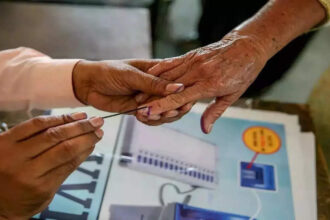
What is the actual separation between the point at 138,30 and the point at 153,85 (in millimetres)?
976

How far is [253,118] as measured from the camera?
0.81m

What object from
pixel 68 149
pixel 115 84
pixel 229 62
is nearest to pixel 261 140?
pixel 229 62

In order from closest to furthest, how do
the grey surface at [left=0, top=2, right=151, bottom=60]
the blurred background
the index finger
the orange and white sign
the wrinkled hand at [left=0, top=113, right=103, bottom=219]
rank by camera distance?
the wrinkled hand at [left=0, top=113, right=103, bottom=219]
the index finger
the orange and white sign
the blurred background
the grey surface at [left=0, top=2, right=151, bottom=60]

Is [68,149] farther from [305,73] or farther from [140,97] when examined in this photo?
[305,73]

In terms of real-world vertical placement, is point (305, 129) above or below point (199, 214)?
above

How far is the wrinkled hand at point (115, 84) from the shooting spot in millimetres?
651

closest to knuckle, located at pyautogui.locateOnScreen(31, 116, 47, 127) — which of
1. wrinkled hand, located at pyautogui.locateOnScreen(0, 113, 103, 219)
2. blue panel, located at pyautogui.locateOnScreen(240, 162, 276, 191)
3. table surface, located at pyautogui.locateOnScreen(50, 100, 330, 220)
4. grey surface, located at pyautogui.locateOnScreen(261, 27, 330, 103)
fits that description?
wrinkled hand, located at pyautogui.locateOnScreen(0, 113, 103, 219)

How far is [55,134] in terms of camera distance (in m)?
0.50

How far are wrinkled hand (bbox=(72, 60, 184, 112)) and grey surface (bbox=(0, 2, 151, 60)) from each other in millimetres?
667

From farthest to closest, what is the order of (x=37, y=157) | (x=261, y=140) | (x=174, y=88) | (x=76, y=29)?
1. (x=76, y=29)
2. (x=261, y=140)
3. (x=174, y=88)
4. (x=37, y=157)

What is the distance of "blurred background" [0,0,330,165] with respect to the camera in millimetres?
972

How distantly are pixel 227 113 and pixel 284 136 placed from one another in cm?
13

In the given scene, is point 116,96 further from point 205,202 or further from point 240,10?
point 240,10

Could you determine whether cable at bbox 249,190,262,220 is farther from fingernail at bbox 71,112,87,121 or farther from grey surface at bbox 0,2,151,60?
grey surface at bbox 0,2,151,60
